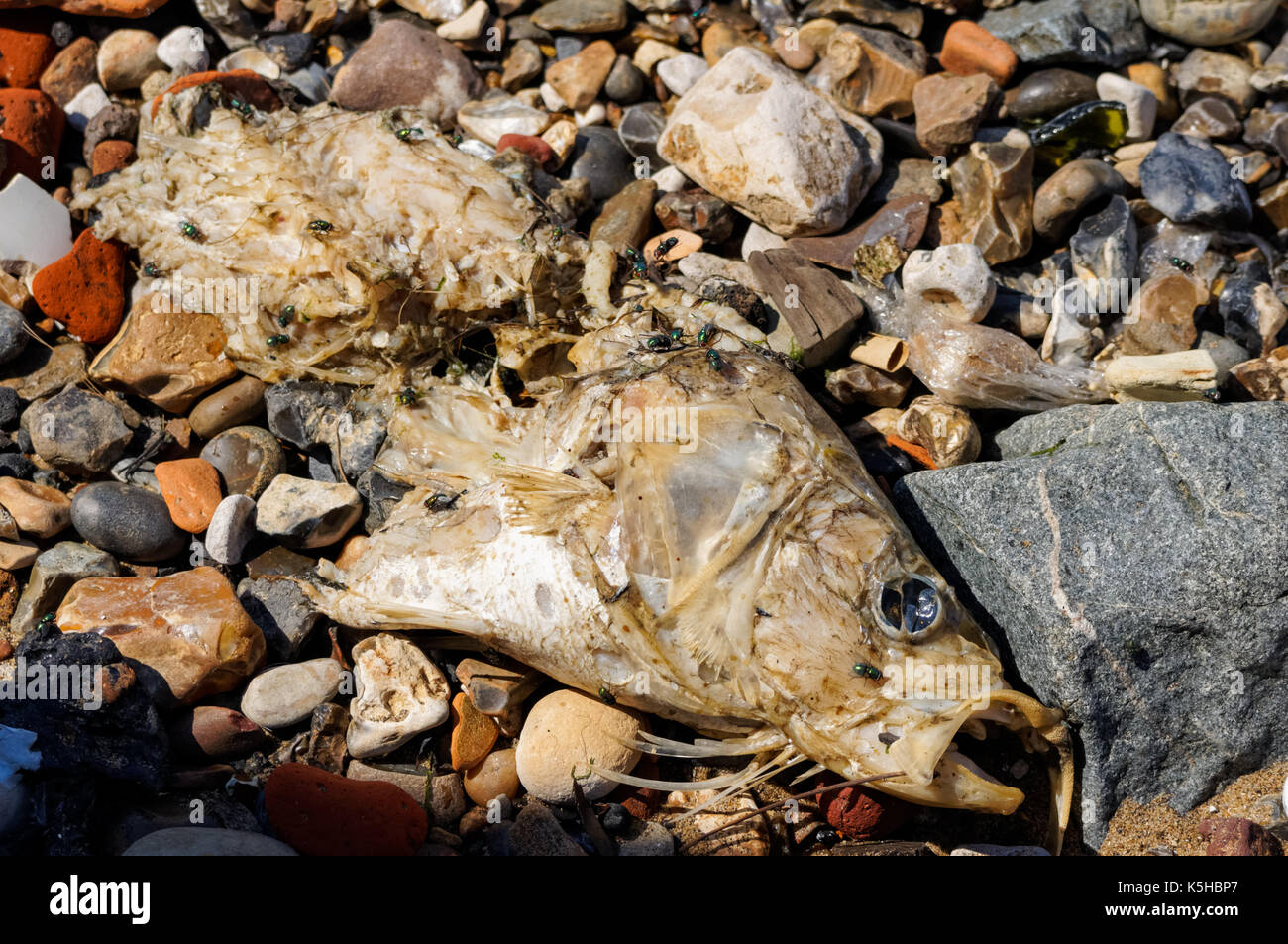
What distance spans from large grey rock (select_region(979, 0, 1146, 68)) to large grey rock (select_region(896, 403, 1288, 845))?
10.4 ft

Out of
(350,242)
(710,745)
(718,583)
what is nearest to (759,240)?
(350,242)

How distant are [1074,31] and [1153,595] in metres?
4.22

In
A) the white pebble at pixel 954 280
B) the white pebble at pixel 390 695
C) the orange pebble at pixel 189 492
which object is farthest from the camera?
the white pebble at pixel 954 280

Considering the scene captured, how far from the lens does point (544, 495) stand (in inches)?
176

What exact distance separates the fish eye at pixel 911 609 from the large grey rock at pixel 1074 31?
445cm

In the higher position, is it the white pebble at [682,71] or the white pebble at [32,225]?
the white pebble at [682,71]

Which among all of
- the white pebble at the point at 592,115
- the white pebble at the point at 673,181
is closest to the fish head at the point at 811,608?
the white pebble at the point at 673,181

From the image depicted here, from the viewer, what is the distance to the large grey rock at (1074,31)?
21.7 feet

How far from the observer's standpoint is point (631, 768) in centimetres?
457

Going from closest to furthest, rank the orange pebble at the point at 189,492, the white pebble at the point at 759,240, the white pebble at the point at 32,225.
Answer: the orange pebble at the point at 189,492 → the white pebble at the point at 32,225 → the white pebble at the point at 759,240

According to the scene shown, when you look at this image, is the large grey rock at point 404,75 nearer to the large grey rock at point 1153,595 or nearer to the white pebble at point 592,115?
the white pebble at point 592,115

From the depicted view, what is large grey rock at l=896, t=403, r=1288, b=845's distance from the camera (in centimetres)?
431

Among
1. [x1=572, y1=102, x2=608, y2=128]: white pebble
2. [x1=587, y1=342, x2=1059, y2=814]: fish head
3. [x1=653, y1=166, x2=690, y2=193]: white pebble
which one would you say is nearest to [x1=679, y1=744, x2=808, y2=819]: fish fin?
[x1=587, y1=342, x2=1059, y2=814]: fish head

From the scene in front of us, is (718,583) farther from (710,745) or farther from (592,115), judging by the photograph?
(592,115)
